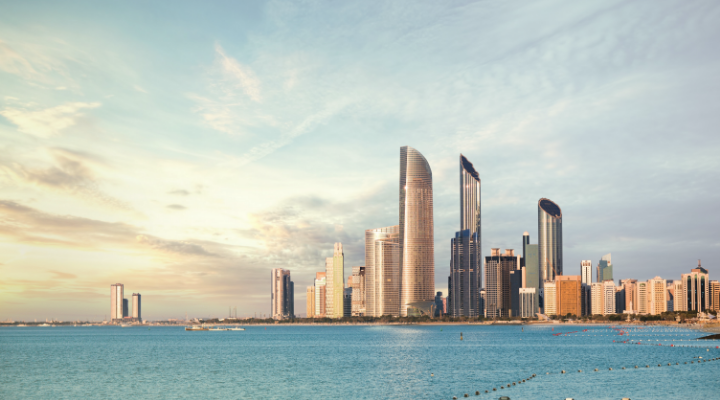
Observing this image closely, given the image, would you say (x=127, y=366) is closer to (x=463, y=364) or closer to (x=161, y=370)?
(x=161, y=370)

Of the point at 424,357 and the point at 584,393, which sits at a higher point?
the point at 584,393

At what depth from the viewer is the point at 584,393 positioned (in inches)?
2847

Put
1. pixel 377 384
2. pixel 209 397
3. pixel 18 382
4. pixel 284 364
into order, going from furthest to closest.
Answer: pixel 284 364 → pixel 18 382 → pixel 377 384 → pixel 209 397

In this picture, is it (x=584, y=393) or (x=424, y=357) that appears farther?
(x=424, y=357)

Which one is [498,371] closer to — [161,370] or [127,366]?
[161,370]

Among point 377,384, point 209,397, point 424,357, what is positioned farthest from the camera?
point 424,357

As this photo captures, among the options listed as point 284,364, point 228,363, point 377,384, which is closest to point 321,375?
point 377,384

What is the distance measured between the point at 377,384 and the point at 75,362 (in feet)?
285

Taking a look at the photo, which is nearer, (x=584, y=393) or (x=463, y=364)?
(x=584, y=393)

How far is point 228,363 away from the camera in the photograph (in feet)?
436

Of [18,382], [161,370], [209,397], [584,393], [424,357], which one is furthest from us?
[424,357]

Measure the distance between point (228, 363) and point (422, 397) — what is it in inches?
2653

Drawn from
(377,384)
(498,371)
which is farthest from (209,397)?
(498,371)

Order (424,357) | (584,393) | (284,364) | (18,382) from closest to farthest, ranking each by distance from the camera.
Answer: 1. (584,393)
2. (18,382)
3. (284,364)
4. (424,357)
